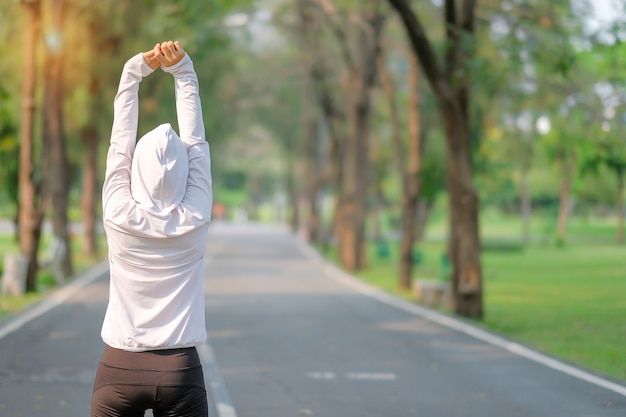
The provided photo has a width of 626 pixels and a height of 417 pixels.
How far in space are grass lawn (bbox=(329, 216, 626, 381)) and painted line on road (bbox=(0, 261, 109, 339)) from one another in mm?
6375

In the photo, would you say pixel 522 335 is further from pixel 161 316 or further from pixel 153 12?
pixel 153 12

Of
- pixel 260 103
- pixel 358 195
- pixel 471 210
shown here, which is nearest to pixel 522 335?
Answer: pixel 471 210

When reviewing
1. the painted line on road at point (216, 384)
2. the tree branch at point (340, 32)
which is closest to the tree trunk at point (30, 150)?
the tree branch at point (340, 32)

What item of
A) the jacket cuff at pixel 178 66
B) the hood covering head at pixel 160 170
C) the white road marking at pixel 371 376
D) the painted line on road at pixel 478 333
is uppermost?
the jacket cuff at pixel 178 66

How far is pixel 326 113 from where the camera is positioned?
41.0m

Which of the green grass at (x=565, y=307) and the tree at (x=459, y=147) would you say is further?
the tree at (x=459, y=147)

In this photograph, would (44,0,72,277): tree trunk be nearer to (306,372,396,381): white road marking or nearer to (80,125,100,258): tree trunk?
(80,125,100,258): tree trunk

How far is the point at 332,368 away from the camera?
1164 cm

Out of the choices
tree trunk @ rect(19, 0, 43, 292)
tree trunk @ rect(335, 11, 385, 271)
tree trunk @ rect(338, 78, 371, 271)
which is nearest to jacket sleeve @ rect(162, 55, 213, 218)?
tree trunk @ rect(19, 0, 43, 292)

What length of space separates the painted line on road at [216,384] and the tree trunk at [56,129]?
12.9 metres

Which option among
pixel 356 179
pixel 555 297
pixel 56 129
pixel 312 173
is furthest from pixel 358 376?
pixel 312 173

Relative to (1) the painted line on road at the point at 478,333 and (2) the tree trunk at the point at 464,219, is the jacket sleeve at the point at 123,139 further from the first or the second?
(2) the tree trunk at the point at 464,219

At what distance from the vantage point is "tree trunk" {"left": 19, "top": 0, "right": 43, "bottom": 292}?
860 inches

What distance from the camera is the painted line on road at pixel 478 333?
11.1 metres
